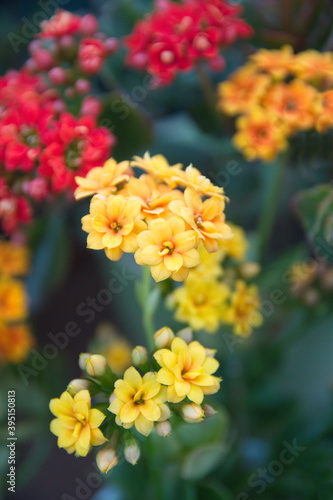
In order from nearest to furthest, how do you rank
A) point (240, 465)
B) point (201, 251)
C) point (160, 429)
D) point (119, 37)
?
1. point (160, 429)
2. point (201, 251)
3. point (240, 465)
4. point (119, 37)

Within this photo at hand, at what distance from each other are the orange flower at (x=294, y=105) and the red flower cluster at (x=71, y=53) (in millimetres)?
208

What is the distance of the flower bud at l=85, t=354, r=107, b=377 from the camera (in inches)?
17.9

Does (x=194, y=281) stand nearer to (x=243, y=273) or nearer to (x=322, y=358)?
(x=243, y=273)

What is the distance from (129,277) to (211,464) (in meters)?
0.29

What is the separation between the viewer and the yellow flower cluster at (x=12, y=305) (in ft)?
2.28

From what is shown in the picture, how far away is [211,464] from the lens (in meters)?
0.62

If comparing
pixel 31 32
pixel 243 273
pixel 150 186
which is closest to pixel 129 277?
pixel 243 273

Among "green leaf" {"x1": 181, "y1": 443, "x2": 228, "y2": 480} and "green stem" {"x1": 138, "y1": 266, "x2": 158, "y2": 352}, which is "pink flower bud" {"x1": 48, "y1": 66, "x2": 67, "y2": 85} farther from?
"green leaf" {"x1": 181, "y1": 443, "x2": 228, "y2": 480}

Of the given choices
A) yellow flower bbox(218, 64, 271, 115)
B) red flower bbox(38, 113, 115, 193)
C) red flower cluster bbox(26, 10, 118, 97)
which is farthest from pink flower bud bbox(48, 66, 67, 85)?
yellow flower bbox(218, 64, 271, 115)

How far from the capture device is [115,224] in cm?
44

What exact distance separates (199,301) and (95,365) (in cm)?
14

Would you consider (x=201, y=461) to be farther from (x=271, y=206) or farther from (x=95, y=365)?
(x=271, y=206)

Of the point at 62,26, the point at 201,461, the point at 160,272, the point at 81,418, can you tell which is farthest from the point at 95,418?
the point at 62,26

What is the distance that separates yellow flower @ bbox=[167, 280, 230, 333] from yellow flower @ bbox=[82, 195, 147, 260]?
13 centimetres
